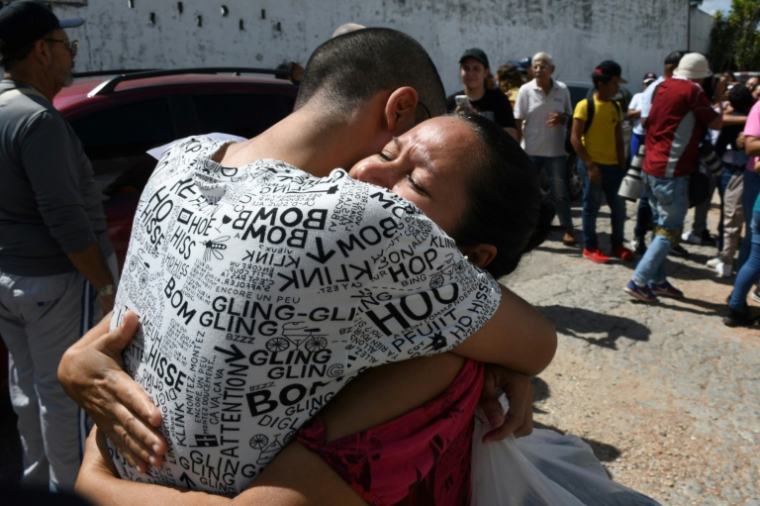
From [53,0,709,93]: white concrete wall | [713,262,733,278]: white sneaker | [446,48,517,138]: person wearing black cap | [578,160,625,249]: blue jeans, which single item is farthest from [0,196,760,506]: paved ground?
[53,0,709,93]: white concrete wall

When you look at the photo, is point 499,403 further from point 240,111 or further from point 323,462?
point 240,111

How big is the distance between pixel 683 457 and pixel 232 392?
3.02 meters

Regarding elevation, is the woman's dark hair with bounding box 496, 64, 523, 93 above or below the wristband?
above

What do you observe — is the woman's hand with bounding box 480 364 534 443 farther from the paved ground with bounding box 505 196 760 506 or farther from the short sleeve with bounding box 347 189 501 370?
the paved ground with bounding box 505 196 760 506

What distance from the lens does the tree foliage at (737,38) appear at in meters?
30.1

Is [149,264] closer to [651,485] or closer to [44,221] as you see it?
[44,221]

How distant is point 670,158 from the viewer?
526 centimetres

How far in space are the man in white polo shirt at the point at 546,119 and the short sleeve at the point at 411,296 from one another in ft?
19.3

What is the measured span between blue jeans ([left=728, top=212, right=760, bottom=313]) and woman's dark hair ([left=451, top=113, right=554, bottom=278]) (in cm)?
416

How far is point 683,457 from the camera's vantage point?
10.7 feet

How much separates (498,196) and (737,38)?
3547 centimetres

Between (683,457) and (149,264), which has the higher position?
(149,264)

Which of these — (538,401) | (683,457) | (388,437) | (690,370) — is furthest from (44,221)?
(690,370)

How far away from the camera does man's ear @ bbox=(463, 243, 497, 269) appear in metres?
1.30
